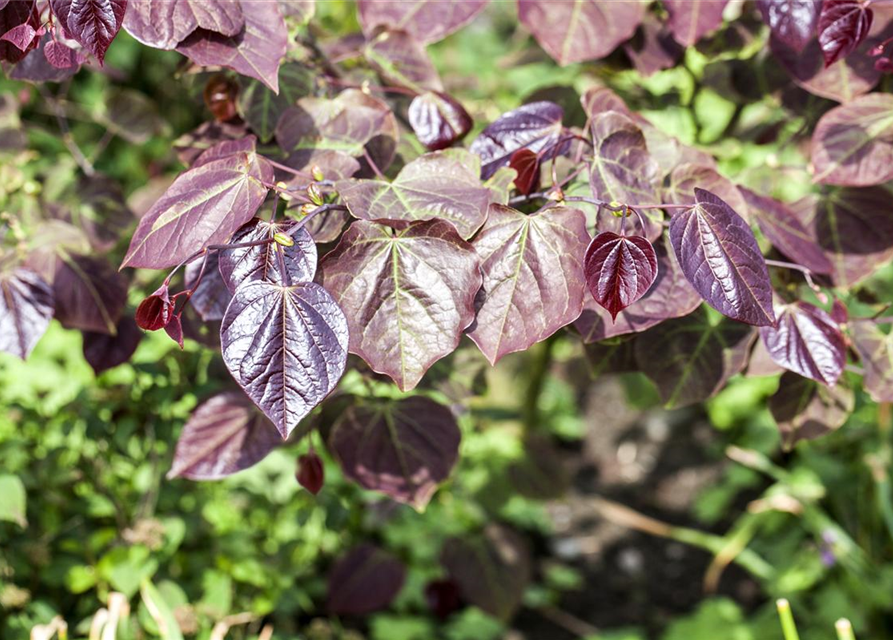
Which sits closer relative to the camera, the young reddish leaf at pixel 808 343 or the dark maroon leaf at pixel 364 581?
the young reddish leaf at pixel 808 343

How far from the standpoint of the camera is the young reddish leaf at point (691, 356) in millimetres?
1191

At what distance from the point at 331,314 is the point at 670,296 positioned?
42 centimetres

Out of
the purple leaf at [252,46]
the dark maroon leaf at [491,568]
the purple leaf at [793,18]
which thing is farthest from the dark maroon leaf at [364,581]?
the purple leaf at [793,18]

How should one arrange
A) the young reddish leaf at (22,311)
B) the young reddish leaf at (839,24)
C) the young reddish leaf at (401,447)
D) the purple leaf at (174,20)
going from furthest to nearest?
the young reddish leaf at (401,447), the young reddish leaf at (22,311), the young reddish leaf at (839,24), the purple leaf at (174,20)

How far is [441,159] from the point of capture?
3.44ft

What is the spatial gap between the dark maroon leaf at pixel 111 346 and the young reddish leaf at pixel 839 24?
1.07m

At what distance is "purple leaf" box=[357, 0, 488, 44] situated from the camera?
4.17ft

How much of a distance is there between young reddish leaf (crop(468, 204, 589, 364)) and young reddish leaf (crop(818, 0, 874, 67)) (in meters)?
0.41

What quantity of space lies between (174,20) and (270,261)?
32cm

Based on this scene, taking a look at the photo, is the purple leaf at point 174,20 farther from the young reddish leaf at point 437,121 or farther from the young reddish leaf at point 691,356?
the young reddish leaf at point 691,356

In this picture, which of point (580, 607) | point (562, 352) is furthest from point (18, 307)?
point (562, 352)

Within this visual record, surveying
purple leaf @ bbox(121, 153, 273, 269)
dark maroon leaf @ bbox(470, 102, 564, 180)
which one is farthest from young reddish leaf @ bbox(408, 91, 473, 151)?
purple leaf @ bbox(121, 153, 273, 269)

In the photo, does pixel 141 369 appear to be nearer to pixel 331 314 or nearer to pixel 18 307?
pixel 18 307

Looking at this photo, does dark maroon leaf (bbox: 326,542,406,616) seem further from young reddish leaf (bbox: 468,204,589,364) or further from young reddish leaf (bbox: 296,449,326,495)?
young reddish leaf (bbox: 468,204,589,364)
